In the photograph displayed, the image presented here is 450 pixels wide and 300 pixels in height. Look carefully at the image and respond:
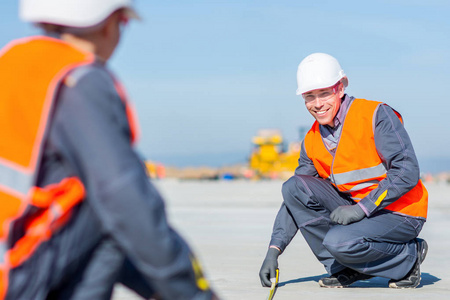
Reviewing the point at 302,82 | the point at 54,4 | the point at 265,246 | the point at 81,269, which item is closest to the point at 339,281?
the point at 302,82

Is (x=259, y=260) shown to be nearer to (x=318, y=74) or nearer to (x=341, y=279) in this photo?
(x=341, y=279)

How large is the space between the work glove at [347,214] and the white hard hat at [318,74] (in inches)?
27.6

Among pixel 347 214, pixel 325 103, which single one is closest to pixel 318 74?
pixel 325 103

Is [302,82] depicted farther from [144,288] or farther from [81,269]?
[81,269]

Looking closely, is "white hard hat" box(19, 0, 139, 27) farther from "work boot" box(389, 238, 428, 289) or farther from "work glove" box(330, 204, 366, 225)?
"work boot" box(389, 238, 428, 289)

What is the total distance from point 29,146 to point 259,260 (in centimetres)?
354

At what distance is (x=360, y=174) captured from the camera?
→ 12.1 feet

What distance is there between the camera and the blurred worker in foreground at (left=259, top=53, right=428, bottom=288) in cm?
351

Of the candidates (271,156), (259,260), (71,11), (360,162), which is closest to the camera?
(71,11)

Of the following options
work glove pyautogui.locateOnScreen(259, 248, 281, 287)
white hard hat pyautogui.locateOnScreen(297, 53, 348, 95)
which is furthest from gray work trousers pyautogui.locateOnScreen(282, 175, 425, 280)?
white hard hat pyautogui.locateOnScreen(297, 53, 348, 95)

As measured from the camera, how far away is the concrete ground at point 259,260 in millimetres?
3557

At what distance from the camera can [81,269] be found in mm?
1579

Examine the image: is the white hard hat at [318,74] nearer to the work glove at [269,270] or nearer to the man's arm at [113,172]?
the work glove at [269,270]

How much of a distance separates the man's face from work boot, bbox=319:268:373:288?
88 cm
